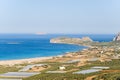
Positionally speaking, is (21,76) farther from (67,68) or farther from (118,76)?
(118,76)

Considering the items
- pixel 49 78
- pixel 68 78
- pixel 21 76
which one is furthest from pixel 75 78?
pixel 21 76

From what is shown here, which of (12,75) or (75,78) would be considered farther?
(12,75)

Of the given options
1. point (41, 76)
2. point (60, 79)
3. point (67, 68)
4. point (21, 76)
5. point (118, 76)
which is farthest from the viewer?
point (67, 68)

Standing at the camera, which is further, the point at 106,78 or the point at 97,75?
the point at 97,75

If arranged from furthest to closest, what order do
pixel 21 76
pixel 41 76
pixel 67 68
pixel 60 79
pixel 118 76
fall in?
1. pixel 67 68
2. pixel 21 76
3. pixel 41 76
4. pixel 60 79
5. pixel 118 76

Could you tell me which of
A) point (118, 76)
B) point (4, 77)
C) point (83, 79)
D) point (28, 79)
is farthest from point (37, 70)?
point (118, 76)

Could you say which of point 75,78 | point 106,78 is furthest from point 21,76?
point 106,78

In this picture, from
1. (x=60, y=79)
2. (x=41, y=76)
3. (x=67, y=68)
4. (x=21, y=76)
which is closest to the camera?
(x=60, y=79)

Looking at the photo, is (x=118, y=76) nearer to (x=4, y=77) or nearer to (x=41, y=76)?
(x=41, y=76)

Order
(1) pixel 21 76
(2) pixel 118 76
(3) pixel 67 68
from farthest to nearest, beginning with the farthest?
(3) pixel 67 68, (1) pixel 21 76, (2) pixel 118 76
